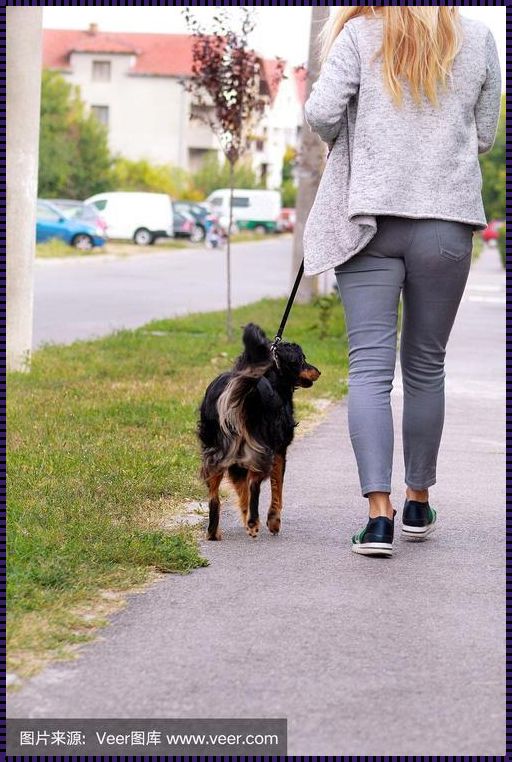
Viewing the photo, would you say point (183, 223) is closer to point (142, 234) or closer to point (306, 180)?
point (142, 234)

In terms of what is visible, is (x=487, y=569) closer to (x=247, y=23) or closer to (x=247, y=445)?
(x=247, y=445)

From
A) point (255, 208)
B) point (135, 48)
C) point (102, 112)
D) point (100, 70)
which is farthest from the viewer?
point (102, 112)

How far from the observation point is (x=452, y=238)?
5.34 metres

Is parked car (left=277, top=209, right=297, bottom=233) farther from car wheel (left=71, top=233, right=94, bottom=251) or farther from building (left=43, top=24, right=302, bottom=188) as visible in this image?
car wheel (left=71, top=233, right=94, bottom=251)

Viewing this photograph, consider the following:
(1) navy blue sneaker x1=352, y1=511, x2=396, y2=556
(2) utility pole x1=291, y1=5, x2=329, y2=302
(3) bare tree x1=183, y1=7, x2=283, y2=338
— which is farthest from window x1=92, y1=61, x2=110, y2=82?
(1) navy blue sneaker x1=352, y1=511, x2=396, y2=556

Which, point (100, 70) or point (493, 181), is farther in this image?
point (493, 181)

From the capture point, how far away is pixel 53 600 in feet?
14.2

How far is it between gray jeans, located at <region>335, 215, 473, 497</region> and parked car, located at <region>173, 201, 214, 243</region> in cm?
4409

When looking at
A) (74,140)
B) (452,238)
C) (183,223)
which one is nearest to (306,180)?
(452,238)

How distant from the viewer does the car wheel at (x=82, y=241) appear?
1506 inches

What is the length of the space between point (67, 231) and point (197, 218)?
12.1 m

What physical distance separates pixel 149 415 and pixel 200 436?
9.19ft

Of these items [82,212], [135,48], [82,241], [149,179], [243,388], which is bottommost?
[82,241]

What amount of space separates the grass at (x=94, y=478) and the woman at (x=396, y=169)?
928 mm
